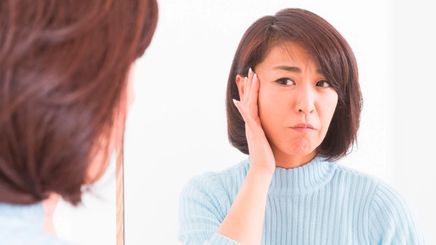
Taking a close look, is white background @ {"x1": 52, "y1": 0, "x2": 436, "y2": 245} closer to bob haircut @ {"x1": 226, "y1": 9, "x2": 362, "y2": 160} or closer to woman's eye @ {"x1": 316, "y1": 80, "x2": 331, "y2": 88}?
bob haircut @ {"x1": 226, "y1": 9, "x2": 362, "y2": 160}

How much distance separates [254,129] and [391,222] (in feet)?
1.01

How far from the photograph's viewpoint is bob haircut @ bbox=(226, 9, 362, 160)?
109 centimetres

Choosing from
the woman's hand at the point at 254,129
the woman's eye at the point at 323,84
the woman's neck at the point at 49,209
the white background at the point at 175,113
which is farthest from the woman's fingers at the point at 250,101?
the woman's neck at the point at 49,209

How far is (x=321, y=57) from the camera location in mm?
1072

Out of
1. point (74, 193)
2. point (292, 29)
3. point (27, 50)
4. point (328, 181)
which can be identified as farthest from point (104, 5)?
point (328, 181)

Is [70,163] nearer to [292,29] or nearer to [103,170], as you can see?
[103,170]

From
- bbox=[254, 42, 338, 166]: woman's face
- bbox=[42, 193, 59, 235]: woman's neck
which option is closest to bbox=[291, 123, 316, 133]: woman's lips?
bbox=[254, 42, 338, 166]: woman's face

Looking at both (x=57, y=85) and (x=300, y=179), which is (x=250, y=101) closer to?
(x=300, y=179)

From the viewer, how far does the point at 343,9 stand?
1.44 m

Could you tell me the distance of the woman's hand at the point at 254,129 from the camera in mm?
1119

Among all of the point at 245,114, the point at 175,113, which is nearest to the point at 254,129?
the point at 245,114

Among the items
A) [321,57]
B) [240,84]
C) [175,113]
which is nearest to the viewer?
[321,57]

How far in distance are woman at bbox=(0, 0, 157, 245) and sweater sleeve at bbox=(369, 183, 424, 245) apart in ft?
2.31

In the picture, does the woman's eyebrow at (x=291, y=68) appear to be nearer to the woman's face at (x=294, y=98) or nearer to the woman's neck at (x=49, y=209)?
the woman's face at (x=294, y=98)
